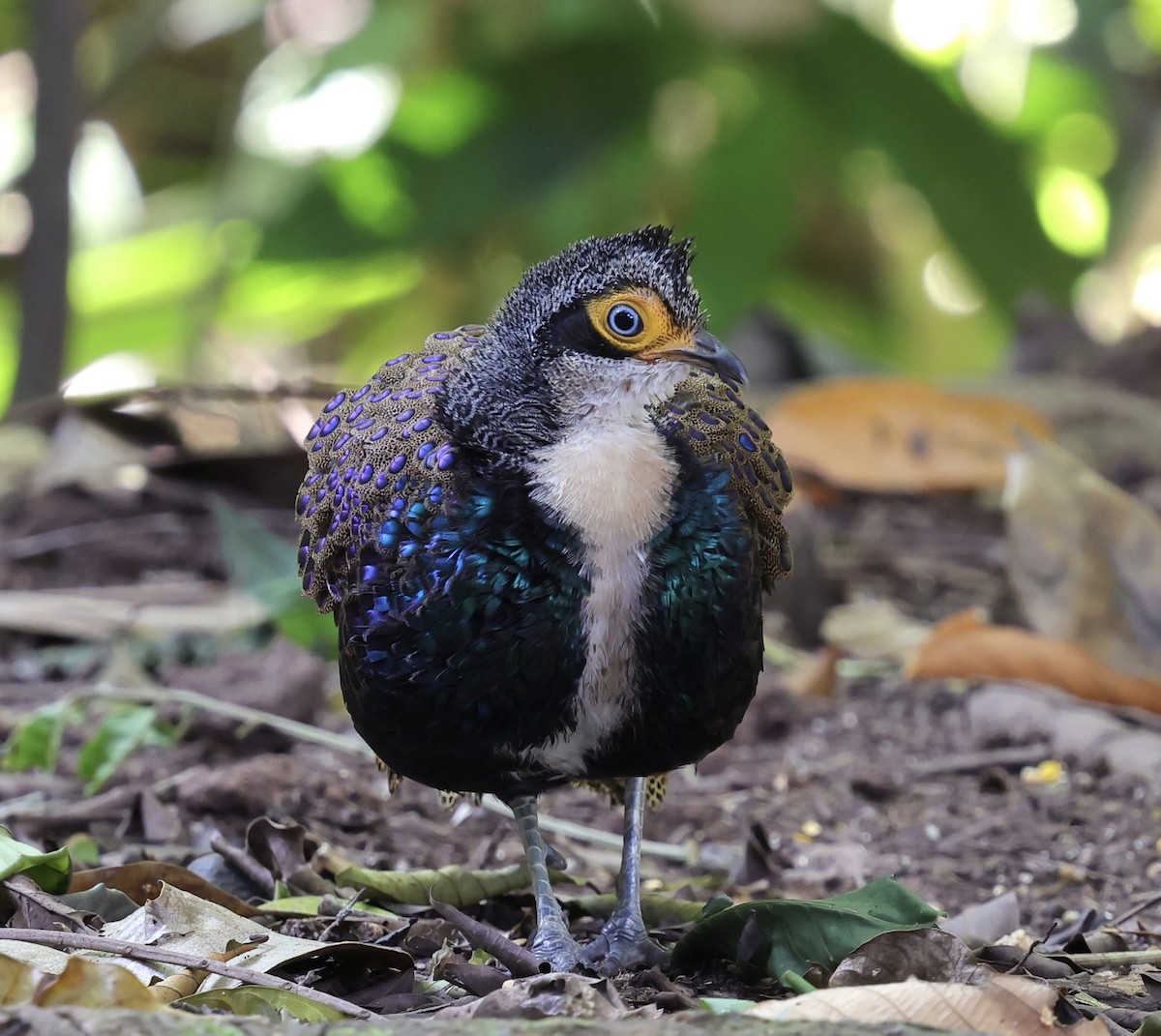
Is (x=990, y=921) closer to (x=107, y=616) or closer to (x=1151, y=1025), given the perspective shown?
(x=1151, y=1025)

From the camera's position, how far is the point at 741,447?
9.39 feet

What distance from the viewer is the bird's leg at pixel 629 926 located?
272 cm

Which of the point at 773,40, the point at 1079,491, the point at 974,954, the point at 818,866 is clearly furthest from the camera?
the point at 773,40

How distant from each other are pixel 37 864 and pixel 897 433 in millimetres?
3555

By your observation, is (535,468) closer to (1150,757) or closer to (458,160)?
(1150,757)

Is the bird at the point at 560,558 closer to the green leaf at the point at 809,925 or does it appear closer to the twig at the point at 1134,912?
the green leaf at the point at 809,925

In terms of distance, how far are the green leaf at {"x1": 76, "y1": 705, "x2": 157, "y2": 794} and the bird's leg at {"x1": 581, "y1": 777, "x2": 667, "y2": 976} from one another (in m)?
1.17

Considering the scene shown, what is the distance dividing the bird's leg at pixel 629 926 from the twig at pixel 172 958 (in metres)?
0.54

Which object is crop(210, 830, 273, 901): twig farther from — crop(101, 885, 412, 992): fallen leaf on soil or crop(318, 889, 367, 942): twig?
crop(101, 885, 412, 992): fallen leaf on soil

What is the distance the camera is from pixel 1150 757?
12.5 ft

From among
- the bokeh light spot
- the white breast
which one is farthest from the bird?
the bokeh light spot

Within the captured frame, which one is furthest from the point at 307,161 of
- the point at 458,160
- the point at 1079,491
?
the point at 1079,491

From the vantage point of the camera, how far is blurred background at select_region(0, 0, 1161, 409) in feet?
23.0

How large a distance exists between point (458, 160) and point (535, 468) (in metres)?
4.84
